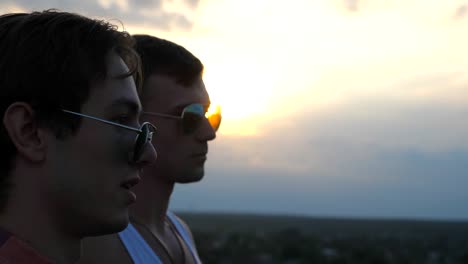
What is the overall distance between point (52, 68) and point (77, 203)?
14.7 inches

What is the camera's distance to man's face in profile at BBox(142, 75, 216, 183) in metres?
3.41

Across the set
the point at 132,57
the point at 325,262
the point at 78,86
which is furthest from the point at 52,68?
the point at 325,262

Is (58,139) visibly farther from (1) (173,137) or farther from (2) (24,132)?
(1) (173,137)

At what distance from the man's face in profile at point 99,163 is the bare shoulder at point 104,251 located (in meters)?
0.61

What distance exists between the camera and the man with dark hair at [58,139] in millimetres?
1983

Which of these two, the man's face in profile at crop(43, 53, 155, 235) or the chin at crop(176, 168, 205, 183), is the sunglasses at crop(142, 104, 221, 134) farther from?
the man's face in profile at crop(43, 53, 155, 235)

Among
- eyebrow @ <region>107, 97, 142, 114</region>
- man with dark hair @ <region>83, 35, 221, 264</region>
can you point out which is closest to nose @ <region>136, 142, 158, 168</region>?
eyebrow @ <region>107, 97, 142, 114</region>

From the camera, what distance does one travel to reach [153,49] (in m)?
3.47

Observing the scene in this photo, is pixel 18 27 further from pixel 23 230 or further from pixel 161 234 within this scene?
pixel 161 234

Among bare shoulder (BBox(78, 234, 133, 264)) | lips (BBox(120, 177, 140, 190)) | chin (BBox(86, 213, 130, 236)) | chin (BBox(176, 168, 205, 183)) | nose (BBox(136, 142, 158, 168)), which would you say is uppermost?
chin (BBox(176, 168, 205, 183))

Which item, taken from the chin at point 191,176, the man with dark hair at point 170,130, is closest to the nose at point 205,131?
the man with dark hair at point 170,130

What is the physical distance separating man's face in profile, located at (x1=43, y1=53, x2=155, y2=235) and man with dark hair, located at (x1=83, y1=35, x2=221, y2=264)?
1.23 metres

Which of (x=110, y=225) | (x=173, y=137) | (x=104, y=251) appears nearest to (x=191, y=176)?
(x=173, y=137)

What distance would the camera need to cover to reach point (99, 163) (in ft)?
6.75
